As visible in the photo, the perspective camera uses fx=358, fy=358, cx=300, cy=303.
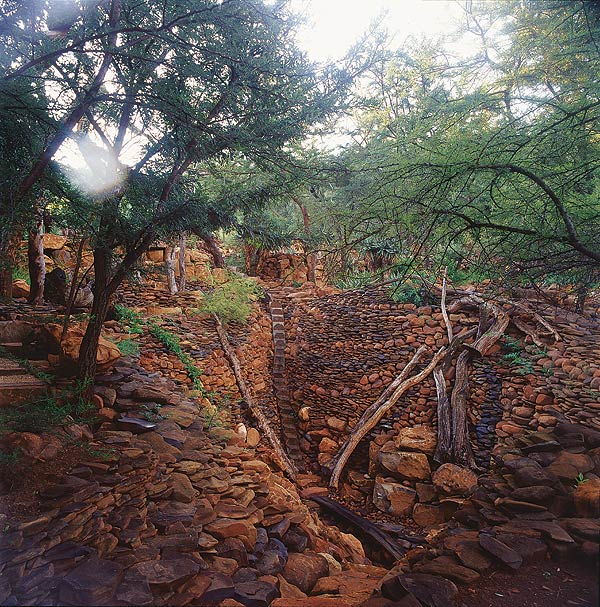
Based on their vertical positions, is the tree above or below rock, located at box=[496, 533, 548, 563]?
above

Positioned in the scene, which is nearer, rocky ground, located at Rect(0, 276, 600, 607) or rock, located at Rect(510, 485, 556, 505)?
rocky ground, located at Rect(0, 276, 600, 607)

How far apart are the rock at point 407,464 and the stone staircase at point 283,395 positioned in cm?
151

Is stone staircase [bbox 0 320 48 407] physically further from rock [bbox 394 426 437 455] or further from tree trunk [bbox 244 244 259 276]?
tree trunk [bbox 244 244 259 276]

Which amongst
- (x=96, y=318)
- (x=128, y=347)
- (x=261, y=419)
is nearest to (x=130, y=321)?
(x=128, y=347)

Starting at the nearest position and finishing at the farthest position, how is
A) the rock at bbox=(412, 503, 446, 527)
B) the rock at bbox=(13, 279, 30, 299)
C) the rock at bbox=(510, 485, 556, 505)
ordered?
the rock at bbox=(510, 485, 556, 505)
the rock at bbox=(412, 503, 446, 527)
the rock at bbox=(13, 279, 30, 299)

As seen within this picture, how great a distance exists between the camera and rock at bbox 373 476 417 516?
5121 mm

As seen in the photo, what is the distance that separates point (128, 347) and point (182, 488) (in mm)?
3244

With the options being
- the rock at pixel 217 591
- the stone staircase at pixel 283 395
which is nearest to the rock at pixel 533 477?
the rock at pixel 217 591

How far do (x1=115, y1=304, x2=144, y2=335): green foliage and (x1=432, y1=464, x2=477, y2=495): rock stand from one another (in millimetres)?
5457

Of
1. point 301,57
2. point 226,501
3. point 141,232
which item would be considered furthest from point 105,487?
point 301,57

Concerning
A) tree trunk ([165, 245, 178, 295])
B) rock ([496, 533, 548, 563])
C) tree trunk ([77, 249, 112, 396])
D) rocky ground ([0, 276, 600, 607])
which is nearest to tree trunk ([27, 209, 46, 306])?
rocky ground ([0, 276, 600, 607])

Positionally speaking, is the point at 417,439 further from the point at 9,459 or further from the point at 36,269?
the point at 36,269

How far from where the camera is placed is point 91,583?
69.8 inches

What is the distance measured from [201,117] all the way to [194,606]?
12.0 ft
